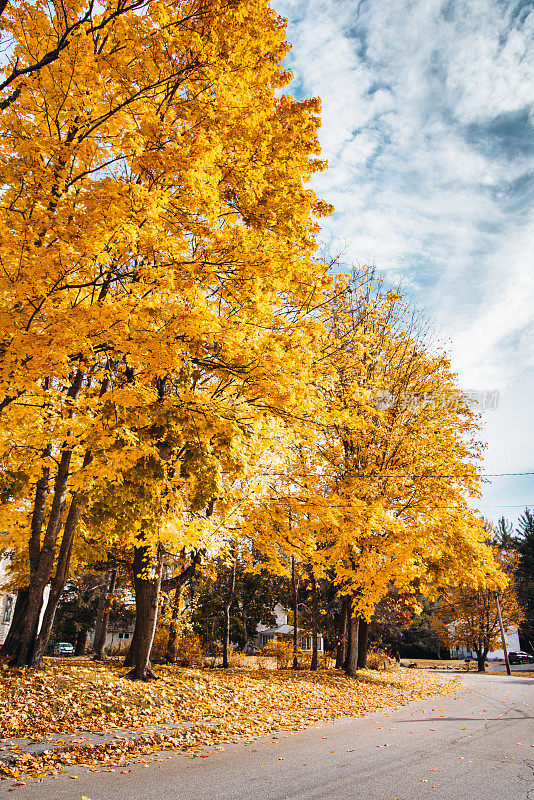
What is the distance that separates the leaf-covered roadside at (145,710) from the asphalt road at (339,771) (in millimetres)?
489

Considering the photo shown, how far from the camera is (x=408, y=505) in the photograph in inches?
598

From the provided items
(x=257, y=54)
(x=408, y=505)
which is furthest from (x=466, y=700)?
(x=257, y=54)

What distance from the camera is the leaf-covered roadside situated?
20.1 ft

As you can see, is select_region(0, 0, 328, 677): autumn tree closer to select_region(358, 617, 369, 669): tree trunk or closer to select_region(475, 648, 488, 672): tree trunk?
select_region(358, 617, 369, 669): tree trunk

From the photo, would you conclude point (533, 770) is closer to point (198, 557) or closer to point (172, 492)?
point (172, 492)

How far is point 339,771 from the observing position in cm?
561

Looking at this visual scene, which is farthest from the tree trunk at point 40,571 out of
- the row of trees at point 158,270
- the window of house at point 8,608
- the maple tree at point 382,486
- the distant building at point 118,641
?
the window of house at point 8,608

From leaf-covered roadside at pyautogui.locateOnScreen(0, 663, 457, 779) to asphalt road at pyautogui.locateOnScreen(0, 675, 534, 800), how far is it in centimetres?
49

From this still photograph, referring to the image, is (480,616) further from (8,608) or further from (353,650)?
(8,608)

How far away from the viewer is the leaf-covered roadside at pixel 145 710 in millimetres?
6117

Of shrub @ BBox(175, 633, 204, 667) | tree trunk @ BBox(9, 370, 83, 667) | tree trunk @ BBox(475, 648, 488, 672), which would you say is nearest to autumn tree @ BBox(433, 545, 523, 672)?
tree trunk @ BBox(475, 648, 488, 672)

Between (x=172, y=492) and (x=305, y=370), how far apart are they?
3.80 m

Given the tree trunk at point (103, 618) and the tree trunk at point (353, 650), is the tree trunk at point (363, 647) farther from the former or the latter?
the tree trunk at point (103, 618)

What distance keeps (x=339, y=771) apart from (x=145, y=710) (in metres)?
4.10
